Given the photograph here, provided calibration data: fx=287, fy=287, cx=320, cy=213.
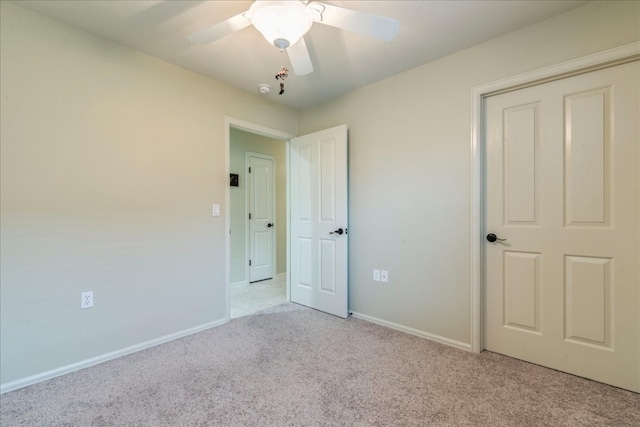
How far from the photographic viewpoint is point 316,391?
1770mm

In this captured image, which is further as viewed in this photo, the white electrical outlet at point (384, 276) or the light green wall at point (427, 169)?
the white electrical outlet at point (384, 276)

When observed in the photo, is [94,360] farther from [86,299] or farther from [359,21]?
[359,21]

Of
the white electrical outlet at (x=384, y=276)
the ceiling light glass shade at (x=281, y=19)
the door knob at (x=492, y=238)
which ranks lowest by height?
the white electrical outlet at (x=384, y=276)

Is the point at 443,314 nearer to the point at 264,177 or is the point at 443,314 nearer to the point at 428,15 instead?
the point at 428,15

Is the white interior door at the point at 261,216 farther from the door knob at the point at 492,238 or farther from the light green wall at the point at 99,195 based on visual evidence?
the door knob at the point at 492,238

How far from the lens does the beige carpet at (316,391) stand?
1538 millimetres

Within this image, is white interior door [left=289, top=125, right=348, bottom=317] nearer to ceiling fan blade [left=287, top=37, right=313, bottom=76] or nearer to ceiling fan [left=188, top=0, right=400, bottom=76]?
ceiling fan blade [left=287, top=37, right=313, bottom=76]

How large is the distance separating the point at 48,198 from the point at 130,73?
112 cm

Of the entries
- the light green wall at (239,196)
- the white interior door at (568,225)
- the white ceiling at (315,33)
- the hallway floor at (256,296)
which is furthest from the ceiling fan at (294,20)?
the light green wall at (239,196)

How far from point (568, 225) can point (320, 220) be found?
2.10 m

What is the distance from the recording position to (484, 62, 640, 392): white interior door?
1.76m

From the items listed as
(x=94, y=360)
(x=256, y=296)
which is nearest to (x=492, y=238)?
(x=256, y=296)

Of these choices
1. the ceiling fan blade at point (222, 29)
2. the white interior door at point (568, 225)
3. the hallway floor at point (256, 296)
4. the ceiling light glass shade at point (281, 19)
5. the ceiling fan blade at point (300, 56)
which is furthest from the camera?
the hallway floor at point (256, 296)

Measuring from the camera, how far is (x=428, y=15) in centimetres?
188
